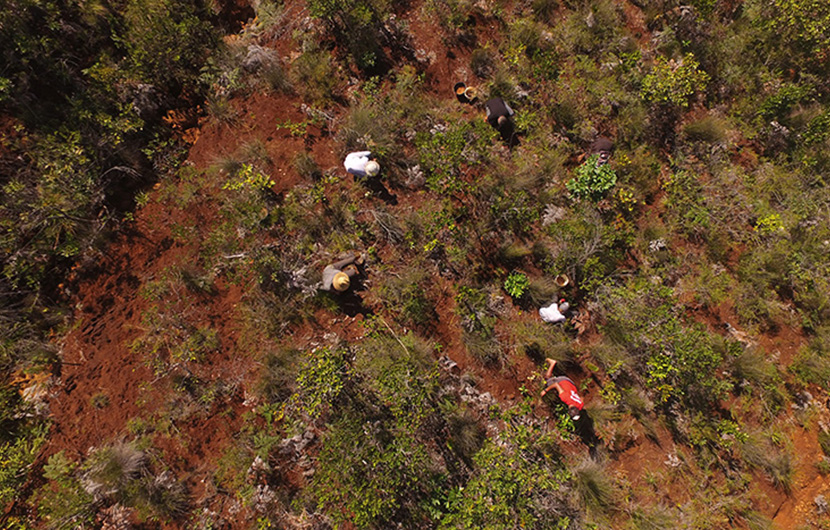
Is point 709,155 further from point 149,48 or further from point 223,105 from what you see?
point 149,48

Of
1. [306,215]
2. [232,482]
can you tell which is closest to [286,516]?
[232,482]

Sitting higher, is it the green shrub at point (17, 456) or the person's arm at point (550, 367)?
the person's arm at point (550, 367)

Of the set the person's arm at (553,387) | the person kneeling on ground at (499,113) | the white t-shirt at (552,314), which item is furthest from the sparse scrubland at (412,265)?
the person's arm at (553,387)

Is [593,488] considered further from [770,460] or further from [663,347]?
[770,460]

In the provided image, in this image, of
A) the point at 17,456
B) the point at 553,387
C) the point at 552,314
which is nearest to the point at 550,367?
the point at 553,387

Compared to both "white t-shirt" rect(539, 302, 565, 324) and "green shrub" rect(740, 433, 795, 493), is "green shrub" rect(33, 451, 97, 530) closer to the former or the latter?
"white t-shirt" rect(539, 302, 565, 324)

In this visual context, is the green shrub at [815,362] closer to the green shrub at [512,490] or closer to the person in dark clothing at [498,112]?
the green shrub at [512,490]
